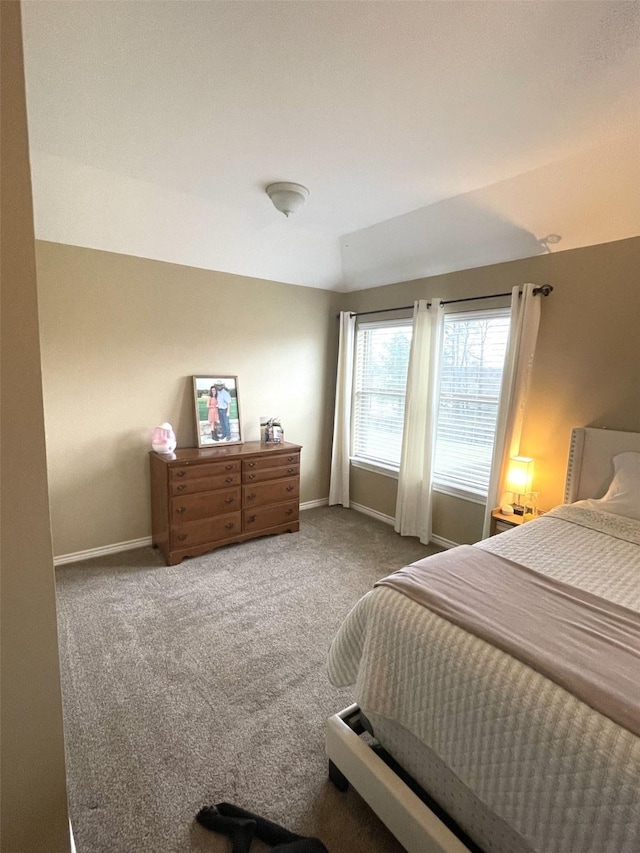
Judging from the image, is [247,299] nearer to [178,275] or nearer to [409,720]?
[178,275]

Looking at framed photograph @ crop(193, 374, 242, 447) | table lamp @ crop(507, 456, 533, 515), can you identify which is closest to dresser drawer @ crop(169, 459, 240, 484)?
framed photograph @ crop(193, 374, 242, 447)

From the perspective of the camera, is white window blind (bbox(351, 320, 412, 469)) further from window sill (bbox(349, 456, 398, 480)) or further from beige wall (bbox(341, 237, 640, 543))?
beige wall (bbox(341, 237, 640, 543))

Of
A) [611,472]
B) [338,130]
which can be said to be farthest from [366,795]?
[338,130]

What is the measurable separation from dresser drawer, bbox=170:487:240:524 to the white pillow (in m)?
2.50

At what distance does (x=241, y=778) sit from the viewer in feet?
→ 4.85

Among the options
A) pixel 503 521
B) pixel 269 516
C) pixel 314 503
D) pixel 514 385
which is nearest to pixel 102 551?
pixel 269 516

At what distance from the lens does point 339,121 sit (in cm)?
182

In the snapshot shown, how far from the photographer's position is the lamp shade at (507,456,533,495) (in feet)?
9.13

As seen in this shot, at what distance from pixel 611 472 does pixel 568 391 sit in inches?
23.2

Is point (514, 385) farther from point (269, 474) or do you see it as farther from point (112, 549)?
point (112, 549)

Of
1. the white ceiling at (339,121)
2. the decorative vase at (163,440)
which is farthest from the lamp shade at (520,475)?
the decorative vase at (163,440)

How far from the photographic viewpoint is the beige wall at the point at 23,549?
831 mm

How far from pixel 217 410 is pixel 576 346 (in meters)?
2.79

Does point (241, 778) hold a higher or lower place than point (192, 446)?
lower
